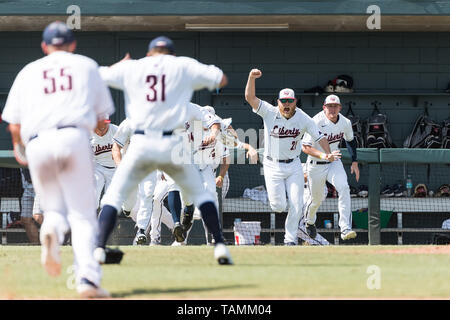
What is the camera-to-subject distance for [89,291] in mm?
6039

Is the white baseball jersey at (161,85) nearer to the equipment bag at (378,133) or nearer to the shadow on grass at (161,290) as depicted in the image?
the shadow on grass at (161,290)

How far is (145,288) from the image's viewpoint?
670 cm

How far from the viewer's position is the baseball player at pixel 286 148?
12500 millimetres

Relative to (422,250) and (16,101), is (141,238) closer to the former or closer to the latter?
(422,250)

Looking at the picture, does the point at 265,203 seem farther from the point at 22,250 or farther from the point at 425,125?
the point at 22,250

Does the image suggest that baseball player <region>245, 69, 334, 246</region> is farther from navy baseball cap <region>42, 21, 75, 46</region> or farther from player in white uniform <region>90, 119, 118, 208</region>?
navy baseball cap <region>42, 21, 75, 46</region>

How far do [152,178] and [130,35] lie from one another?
5.41 m

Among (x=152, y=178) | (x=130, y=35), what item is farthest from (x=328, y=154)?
(x=130, y=35)

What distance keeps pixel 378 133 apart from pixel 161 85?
10.2 m

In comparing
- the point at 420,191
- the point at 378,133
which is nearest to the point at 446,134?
the point at 378,133

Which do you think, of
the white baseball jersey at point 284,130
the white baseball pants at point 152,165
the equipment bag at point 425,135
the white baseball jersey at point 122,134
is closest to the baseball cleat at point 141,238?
the white baseball jersey at point 122,134

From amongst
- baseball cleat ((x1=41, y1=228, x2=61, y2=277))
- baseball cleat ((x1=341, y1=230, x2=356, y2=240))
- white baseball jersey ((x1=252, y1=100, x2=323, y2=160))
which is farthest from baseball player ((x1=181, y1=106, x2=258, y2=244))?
baseball cleat ((x1=41, y1=228, x2=61, y2=277))

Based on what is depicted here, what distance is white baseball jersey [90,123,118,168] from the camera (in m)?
13.1

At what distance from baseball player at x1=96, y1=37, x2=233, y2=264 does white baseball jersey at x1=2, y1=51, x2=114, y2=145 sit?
86cm
